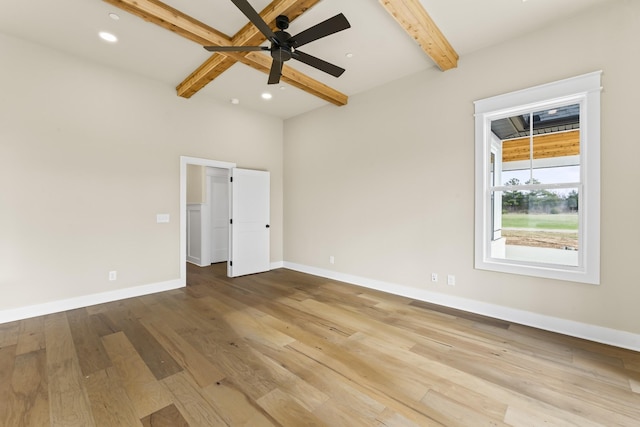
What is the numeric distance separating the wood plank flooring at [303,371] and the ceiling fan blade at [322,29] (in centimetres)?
286

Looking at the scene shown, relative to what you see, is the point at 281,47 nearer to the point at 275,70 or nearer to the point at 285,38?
the point at 285,38

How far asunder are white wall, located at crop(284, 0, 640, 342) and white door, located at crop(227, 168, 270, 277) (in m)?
0.57

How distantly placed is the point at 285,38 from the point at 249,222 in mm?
3509

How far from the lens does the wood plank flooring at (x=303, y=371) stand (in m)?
1.70

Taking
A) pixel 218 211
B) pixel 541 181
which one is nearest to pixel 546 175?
pixel 541 181

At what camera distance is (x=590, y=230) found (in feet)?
8.69

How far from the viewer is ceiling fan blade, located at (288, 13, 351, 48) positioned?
222 centimetres

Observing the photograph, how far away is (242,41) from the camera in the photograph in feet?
9.76

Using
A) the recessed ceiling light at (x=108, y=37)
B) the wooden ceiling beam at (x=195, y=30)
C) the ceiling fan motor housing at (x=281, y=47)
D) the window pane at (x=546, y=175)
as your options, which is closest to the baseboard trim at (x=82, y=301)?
the recessed ceiling light at (x=108, y=37)

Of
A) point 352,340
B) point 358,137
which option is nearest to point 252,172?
point 358,137

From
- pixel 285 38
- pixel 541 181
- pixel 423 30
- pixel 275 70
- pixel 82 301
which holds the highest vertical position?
pixel 423 30

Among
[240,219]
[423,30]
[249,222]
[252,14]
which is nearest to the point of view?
[252,14]

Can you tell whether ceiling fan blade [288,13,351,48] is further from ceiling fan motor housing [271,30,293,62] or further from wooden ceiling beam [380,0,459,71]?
wooden ceiling beam [380,0,459,71]

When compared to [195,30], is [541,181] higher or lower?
lower
